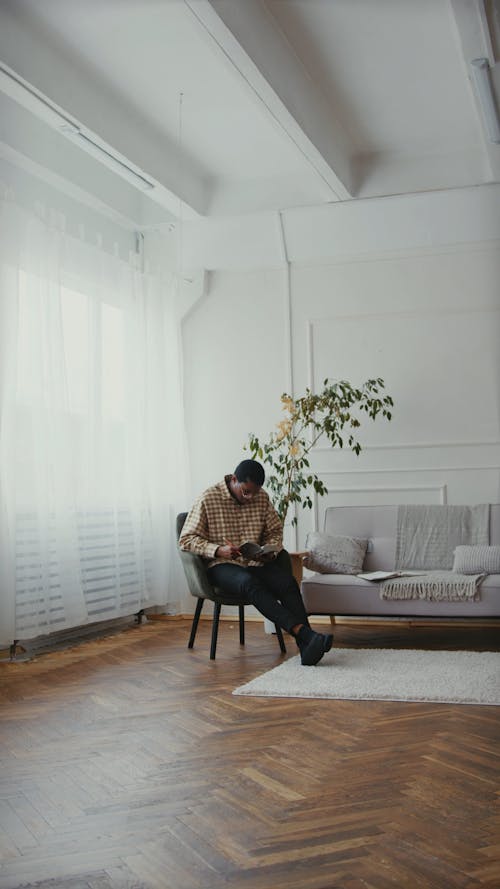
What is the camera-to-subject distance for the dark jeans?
4453 mm

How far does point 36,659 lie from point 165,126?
128 inches

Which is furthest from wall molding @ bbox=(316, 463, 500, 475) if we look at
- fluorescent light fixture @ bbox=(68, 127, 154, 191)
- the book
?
fluorescent light fixture @ bbox=(68, 127, 154, 191)

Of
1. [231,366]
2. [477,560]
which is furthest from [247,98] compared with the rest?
[477,560]

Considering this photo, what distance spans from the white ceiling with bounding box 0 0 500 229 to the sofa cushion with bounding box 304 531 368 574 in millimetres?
2301

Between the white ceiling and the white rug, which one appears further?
the white ceiling

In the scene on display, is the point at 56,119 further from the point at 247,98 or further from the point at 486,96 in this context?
the point at 486,96

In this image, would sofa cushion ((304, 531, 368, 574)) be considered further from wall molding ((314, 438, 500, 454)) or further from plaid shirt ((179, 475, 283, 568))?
wall molding ((314, 438, 500, 454))

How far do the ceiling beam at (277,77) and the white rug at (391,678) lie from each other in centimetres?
283

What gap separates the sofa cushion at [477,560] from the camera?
4.91 meters

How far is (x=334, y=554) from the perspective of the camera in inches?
209

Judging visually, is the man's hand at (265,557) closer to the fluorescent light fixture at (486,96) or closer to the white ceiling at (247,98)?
the white ceiling at (247,98)

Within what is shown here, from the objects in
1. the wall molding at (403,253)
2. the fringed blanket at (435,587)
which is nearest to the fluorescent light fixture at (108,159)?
the wall molding at (403,253)

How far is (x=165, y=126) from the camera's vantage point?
5480mm

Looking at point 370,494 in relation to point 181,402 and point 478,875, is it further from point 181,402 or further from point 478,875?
point 478,875
